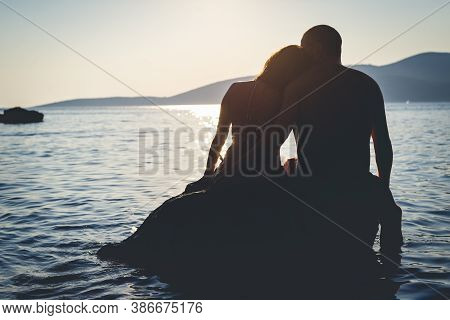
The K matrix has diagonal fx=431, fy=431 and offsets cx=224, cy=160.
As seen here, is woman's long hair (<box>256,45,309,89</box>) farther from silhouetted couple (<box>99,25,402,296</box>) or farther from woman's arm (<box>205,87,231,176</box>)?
woman's arm (<box>205,87,231,176</box>)

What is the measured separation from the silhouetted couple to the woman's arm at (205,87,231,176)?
17.5 inches

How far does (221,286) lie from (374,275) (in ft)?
6.86

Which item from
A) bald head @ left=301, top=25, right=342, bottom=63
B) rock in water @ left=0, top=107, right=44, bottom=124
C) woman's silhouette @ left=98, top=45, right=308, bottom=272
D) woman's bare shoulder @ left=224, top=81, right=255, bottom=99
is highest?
rock in water @ left=0, top=107, right=44, bottom=124

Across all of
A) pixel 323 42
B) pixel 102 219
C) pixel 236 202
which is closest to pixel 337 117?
pixel 323 42

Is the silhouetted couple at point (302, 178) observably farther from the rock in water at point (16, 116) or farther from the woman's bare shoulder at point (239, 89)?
the rock in water at point (16, 116)

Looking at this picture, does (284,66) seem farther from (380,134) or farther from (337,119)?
(380,134)

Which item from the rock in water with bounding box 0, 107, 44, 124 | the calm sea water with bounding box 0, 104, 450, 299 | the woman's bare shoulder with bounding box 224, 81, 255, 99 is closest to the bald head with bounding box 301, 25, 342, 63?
the woman's bare shoulder with bounding box 224, 81, 255, 99

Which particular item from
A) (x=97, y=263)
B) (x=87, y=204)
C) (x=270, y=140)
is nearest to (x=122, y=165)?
(x=87, y=204)

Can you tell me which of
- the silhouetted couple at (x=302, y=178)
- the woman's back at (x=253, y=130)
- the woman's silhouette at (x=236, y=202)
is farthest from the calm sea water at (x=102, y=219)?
the woman's back at (x=253, y=130)

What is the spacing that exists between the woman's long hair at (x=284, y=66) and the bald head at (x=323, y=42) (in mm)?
177

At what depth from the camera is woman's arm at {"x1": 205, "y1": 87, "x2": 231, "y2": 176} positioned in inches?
255

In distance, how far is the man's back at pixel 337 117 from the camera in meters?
5.68

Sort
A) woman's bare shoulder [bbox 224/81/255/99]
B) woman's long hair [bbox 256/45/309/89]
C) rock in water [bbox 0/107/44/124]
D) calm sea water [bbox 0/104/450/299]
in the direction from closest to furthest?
calm sea water [bbox 0/104/450/299]
woman's long hair [bbox 256/45/309/89]
woman's bare shoulder [bbox 224/81/255/99]
rock in water [bbox 0/107/44/124]

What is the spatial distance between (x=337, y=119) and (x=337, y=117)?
0.03 m
